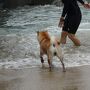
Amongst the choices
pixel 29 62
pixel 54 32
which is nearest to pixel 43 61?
pixel 29 62

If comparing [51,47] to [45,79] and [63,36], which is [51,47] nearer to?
[45,79]

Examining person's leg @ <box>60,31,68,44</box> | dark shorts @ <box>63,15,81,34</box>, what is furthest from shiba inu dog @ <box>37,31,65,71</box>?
person's leg @ <box>60,31,68,44</box>

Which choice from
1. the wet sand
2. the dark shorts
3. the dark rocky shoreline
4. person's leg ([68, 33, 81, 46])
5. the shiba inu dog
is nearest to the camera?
the wet sand

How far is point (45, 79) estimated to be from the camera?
7.93 meters

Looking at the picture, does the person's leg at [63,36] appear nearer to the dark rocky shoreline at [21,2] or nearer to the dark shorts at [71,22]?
the dark shorts at [71,22]

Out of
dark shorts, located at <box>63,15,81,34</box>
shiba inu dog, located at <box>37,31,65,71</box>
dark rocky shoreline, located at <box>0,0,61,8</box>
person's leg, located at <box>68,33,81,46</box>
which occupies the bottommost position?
dark rocky shoreline, located at <box>0,0,61,8</box>

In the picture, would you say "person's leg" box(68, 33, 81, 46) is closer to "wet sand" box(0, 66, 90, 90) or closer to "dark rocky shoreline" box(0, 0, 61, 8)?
"wet sand" box(0, 66, 90, 90)

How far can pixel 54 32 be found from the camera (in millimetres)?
14961

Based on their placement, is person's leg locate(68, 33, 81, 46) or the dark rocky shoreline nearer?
person's leg locate(68, 33, 81, 46)

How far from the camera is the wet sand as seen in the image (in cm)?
A: 718

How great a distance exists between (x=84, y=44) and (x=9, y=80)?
416 cm

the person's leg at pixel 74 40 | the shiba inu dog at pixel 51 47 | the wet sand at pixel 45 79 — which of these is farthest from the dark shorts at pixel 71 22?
the wet sand at pixel 45 79

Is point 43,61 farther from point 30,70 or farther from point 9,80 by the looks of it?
point 9,80

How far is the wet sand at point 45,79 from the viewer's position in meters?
7.18
